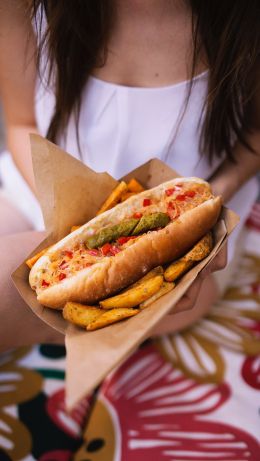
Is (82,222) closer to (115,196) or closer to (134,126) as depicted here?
(115,196)

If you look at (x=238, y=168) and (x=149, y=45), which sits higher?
(x=149, y=45)

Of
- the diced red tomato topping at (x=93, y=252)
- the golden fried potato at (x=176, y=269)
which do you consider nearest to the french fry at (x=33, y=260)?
the diced red tomato topping at (x=93, y=252)

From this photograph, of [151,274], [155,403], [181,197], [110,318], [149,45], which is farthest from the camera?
[155,403]

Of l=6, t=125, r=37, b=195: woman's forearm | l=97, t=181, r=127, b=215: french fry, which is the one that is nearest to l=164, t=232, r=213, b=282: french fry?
l=97, t=181, r=127, b=215: french fry

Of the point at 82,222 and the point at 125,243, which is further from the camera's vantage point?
the point at 82,222

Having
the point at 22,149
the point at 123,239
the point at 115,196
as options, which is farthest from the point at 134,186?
the point at 22,149

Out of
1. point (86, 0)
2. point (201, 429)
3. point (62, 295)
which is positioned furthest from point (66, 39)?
point (201, 429)

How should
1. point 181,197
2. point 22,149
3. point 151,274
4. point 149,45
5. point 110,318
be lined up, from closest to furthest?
point 110,318
point 151,274
point 181,197
point 149,45
point 22,149

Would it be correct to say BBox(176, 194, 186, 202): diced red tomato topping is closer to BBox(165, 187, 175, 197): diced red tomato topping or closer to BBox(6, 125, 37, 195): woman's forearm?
BBox(165, 187, 175, 197): diced red tomato topping
